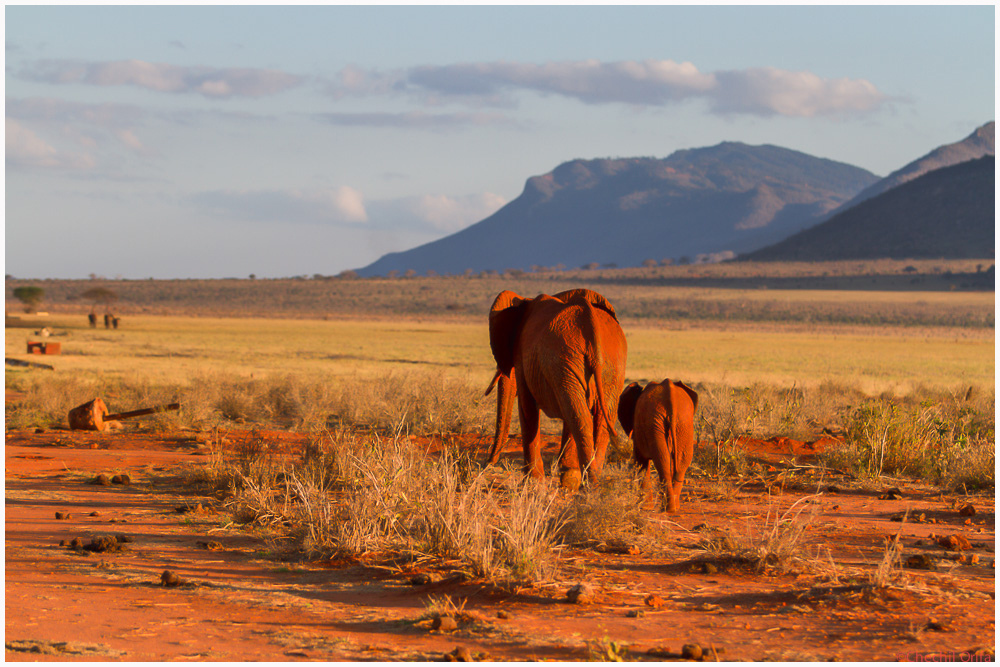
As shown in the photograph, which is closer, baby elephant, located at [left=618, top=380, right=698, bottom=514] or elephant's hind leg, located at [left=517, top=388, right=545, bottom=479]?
baby elephant, located at [left=618, top=380, right=698, bottom=514]

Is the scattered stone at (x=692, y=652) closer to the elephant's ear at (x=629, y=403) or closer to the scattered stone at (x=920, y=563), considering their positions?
the scattered stone at (x=920, y=563)

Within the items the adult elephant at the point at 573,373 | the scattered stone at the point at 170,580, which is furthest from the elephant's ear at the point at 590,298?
the scattered stone at the point at 170,580

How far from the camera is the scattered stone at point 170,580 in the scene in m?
6.09

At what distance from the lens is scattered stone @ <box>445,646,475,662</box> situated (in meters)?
4.66

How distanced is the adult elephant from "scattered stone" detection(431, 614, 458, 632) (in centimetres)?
276

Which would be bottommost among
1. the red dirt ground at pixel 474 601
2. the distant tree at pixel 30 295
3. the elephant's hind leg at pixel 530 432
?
the red dirt ground at pixel 474 601

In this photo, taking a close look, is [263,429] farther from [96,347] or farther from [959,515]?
[96,347]

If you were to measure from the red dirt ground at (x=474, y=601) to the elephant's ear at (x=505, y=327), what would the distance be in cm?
237

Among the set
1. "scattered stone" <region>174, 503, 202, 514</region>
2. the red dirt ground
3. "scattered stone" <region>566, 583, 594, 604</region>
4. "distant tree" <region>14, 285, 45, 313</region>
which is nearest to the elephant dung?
the red dirt ground

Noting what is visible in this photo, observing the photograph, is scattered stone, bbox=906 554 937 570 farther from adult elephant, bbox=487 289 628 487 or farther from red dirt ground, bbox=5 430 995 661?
adult elephant, bbox=487 289 628 487

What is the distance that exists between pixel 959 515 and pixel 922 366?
82.4 feet

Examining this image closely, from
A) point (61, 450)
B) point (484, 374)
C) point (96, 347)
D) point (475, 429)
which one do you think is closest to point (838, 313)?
point (484, 374)

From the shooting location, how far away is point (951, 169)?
368ft

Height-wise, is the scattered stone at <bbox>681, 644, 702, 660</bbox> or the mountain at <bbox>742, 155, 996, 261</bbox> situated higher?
the mountain at <bbox>742, 155, 996, 261</bbox>
